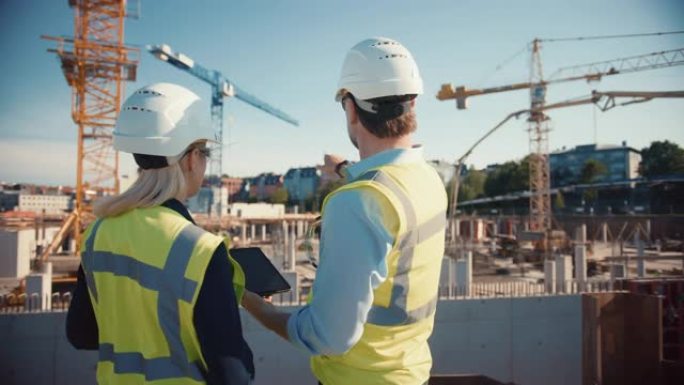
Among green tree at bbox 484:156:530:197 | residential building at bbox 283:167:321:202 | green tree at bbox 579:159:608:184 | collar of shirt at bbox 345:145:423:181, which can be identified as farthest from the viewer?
residential building at bbox 283:167:321:202

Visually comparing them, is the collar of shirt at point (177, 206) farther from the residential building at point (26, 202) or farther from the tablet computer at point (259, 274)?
the residential building at point (26, 202)

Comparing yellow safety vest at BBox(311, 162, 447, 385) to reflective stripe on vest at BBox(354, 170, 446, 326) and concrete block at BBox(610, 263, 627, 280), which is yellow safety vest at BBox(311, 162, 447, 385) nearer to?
reflective stripe on vest at BBox(354, 170, 446, 326)

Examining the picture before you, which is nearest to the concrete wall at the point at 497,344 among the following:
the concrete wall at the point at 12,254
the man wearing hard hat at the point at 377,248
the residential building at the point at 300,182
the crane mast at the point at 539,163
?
the man wearing hard hat at the point at 377,248

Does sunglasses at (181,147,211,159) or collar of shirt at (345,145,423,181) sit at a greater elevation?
sunglasses at (181,147,211,159)

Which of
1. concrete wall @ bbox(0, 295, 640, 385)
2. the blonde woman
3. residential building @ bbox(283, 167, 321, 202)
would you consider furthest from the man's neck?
residential building @ bbox(283, 167, 321, 202)

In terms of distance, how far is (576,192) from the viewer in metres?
60.7

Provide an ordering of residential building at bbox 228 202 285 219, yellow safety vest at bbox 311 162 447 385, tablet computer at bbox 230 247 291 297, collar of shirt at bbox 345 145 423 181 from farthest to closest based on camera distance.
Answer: residential building at bbox 228 202 285 219, tablet computer at bbox 230 247 291 297, collar of shirt at bbox 345 145 423 181, yellow safety vest at bbox 311 162 447 385

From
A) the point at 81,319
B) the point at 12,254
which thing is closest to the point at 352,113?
the point at 81,319

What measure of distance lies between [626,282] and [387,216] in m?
8.34

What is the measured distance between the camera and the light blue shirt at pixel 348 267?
130 cm

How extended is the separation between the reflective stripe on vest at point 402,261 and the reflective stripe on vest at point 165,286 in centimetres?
61

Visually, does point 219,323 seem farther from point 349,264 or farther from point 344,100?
point 344,100

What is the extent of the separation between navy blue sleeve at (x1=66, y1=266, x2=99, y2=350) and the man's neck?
118 centimetres

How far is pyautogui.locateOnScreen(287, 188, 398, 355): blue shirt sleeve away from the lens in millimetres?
1303
